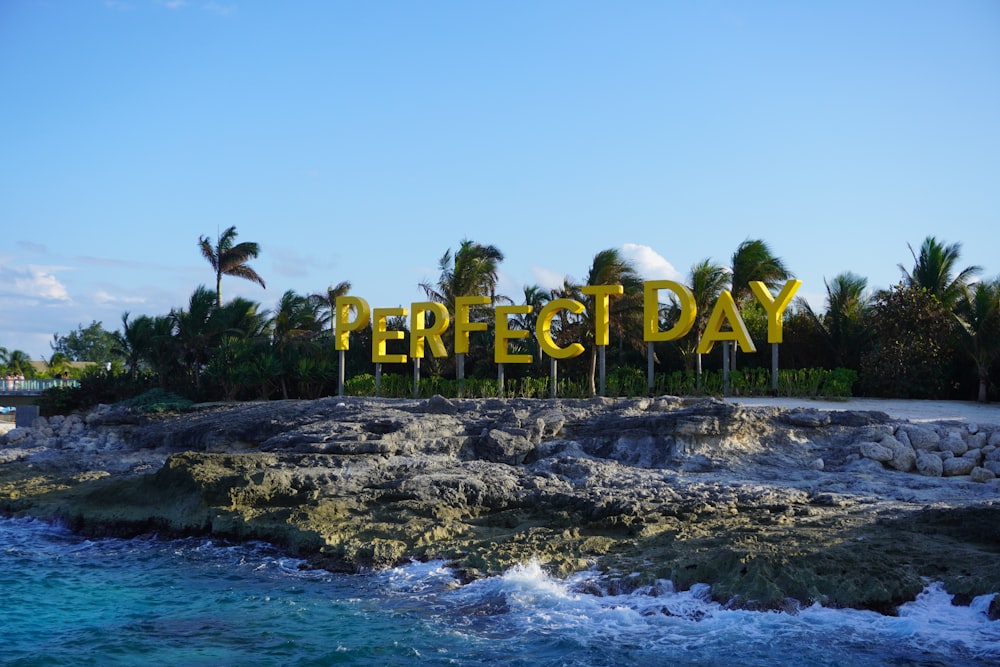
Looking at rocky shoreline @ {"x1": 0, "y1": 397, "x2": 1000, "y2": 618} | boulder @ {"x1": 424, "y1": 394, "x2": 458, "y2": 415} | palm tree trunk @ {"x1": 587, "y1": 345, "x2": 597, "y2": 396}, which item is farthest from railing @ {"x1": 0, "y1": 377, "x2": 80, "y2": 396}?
boulder @ {"x1": 424, "y1": 394, "x2": 458, "y2": 415}

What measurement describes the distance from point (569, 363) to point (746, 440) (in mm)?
15552

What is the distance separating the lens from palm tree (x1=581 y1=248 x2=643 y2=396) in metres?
29.8

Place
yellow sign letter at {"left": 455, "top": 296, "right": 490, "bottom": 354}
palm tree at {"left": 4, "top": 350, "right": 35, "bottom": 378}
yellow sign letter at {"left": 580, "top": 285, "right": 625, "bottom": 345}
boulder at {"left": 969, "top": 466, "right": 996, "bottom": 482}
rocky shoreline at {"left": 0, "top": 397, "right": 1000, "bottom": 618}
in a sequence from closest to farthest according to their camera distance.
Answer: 1. rocky shoreline at {"left": 0, "top": 397, "right": 1000, "bottom": 618}
2. boulder at {"left": 969, "top": 466, "right": 996, "bottom": 482}
3. yellow sign letter at {"left": 580, "top": 285, "right": 625, "bottom": 345}
4. yellow sign letter at {"left": 455, "top": 296, "right": 490, "bottom": 354}
5. palm tree at {"left": 4, "top": 350, "right": 35, "bottom": 378}

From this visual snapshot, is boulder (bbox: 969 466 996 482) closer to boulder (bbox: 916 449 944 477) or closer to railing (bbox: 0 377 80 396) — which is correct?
boulder (bbox: 916 449 944 477)

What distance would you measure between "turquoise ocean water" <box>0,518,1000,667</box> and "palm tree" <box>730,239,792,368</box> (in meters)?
20.3

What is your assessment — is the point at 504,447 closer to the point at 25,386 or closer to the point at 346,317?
the point at 346,317

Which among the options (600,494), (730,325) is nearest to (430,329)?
(730,325)

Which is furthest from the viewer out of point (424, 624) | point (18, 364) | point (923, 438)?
point (18, 364)

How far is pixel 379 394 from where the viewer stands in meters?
30.4

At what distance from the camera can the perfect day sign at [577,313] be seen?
81.6ft

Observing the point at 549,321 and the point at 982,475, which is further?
the point at 549,321

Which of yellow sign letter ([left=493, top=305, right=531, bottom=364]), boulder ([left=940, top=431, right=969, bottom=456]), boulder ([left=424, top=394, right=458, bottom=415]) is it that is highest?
yellow sign letter ([left=493, top=305, right=531, bottom=364])

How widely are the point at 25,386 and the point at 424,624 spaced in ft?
125

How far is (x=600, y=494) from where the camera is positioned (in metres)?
14.1
